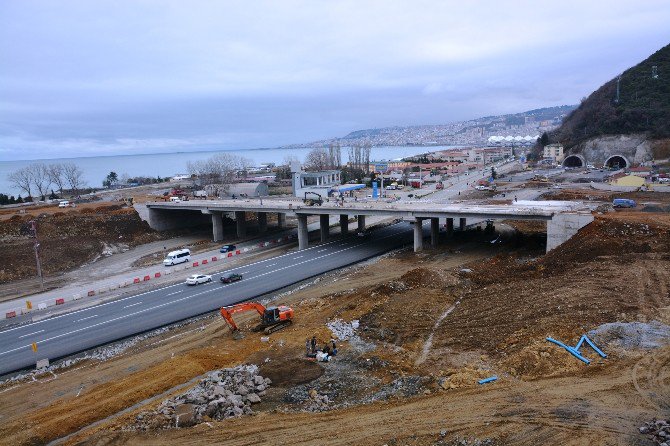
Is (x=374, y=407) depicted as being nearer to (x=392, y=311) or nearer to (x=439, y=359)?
(x=439, y=359)

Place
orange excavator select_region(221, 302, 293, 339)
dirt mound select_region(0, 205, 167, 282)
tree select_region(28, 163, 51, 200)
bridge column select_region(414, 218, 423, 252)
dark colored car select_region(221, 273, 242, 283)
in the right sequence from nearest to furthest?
orange excavator select_region(221, 302, 293, 339)
dark colored car select_region(221, 273, 242, 283)
bridge column select_region(414, 218, 423, 252)
dirt mound select_region(0, 205, 167, 282)
tree select_region(28, 163, 51, 200)

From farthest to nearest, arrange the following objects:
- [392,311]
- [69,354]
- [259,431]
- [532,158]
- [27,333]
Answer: [532,158] < [27,333] < [392,311] < [69,354] < [259,431]

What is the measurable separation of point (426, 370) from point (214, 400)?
364 inches

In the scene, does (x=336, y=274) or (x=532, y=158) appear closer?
(x=336, y=274)

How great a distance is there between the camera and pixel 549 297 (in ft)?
90.6

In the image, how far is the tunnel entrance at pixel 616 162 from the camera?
107925 millimetres

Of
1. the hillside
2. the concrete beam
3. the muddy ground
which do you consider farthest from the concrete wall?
the hillside

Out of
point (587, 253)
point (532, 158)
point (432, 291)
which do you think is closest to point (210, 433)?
point (432, 291)

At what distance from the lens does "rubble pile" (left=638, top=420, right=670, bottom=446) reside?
14.9 m

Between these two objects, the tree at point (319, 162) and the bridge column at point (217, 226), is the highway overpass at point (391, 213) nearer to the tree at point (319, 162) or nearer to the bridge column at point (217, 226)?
the bridge column at point (217, 226)

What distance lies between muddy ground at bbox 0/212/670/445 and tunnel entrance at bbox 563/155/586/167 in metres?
92.7

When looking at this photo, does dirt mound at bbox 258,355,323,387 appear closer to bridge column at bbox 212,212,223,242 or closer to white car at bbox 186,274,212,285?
white car at bbox 186,274,212,285

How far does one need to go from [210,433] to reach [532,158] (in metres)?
155

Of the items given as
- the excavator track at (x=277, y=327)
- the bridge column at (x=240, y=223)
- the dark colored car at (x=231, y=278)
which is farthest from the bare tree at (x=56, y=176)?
the excavator track at (x=277, y=327)
